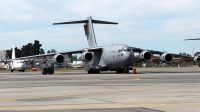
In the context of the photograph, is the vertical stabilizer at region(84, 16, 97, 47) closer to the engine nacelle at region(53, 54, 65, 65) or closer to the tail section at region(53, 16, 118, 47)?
the tail section at region(53, 16, 118, 47)

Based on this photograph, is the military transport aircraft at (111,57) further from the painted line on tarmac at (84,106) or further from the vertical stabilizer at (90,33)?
the painted line on tarmac at (84,106)

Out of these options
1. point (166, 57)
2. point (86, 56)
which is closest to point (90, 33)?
point (86, 56)

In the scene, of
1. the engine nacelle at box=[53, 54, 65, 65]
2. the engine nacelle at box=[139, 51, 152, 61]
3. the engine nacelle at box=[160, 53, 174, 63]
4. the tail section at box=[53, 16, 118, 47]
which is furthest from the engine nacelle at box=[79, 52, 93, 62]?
the engine nacelle at box=[160, 53, 174, 63]

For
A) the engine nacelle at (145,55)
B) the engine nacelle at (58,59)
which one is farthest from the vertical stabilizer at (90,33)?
the engine nacelle at (145,55)

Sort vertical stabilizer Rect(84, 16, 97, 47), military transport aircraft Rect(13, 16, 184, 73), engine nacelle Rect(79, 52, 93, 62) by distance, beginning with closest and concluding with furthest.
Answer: military transport aircraft Rect(13, 16, 184, 73), engine nacelle Rect(79, 52, 93, 62), vertical stabilizer Rect(84, 16, 97, 47)

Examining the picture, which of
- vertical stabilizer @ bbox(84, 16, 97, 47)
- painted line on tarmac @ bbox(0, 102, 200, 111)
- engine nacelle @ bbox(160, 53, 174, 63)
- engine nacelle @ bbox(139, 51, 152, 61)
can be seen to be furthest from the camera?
vertical stabilizer @ bbox(84, 16, 97, 47)

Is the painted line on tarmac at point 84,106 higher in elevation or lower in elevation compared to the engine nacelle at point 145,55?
lower

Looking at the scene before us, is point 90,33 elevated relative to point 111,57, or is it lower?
elevated

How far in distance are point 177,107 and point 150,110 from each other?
3.49 feet

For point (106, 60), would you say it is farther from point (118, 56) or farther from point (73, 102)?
point (73, 102)

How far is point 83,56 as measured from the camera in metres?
56.3

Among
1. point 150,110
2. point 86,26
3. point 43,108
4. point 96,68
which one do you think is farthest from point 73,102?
point 86,26

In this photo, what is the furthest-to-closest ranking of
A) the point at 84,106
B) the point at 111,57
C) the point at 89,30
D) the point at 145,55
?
the point at 89,30, the point at 145,55, the point at 111,57, the point at 84,106

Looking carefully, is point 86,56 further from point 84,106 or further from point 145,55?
point 84,106
